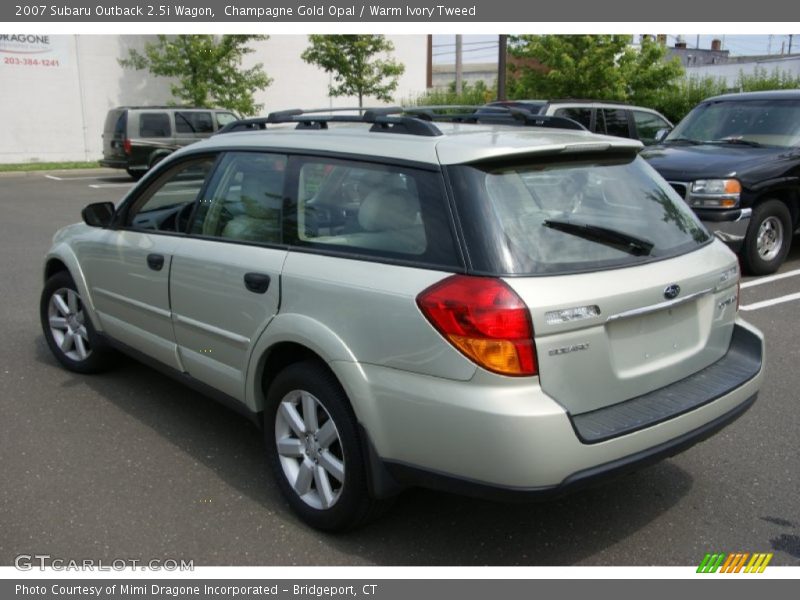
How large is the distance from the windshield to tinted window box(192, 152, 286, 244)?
22.1 ft

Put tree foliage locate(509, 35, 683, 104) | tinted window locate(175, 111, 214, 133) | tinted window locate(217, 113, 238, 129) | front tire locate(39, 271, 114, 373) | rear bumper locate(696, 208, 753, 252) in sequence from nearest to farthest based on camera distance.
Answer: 1. front tire locate(39, 271, 114, 373)
2. rear bumper locate(696, 208, 753, 252)
3. tinted window locate(175, 111, 214, 133)
4. tinted window locate(217, 113, 238, 129)
5. tree foliage locate(509, 35, 683, 104)

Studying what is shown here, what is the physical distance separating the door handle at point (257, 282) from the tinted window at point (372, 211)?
23 centimetres

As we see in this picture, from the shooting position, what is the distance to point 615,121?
12016 mm

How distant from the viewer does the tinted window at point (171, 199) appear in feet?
13.9

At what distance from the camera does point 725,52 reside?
2434 inches

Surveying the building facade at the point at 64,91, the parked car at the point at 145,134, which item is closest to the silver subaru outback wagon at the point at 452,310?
the parked car at the point at 145,134

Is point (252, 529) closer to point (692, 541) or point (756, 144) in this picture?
point (692, 541)

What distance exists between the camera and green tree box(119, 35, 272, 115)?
25359 mm

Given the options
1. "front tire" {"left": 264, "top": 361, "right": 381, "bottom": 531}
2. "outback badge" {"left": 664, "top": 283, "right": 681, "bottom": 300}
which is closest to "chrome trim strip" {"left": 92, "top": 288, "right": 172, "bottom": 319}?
"front tire" {"left": 264, "top": 361, "right": 381, "bottom": 531}

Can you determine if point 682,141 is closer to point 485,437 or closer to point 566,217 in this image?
point 566,217

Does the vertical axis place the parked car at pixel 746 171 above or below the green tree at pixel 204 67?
below

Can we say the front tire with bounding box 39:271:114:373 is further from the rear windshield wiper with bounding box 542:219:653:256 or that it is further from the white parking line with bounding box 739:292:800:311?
the white parking line with bounding box 739:292:800:311

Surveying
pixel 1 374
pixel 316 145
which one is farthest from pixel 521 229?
pixel 1 374

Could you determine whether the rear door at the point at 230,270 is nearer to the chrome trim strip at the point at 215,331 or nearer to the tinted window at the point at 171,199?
the chrome trim strip at the point at 215,331
